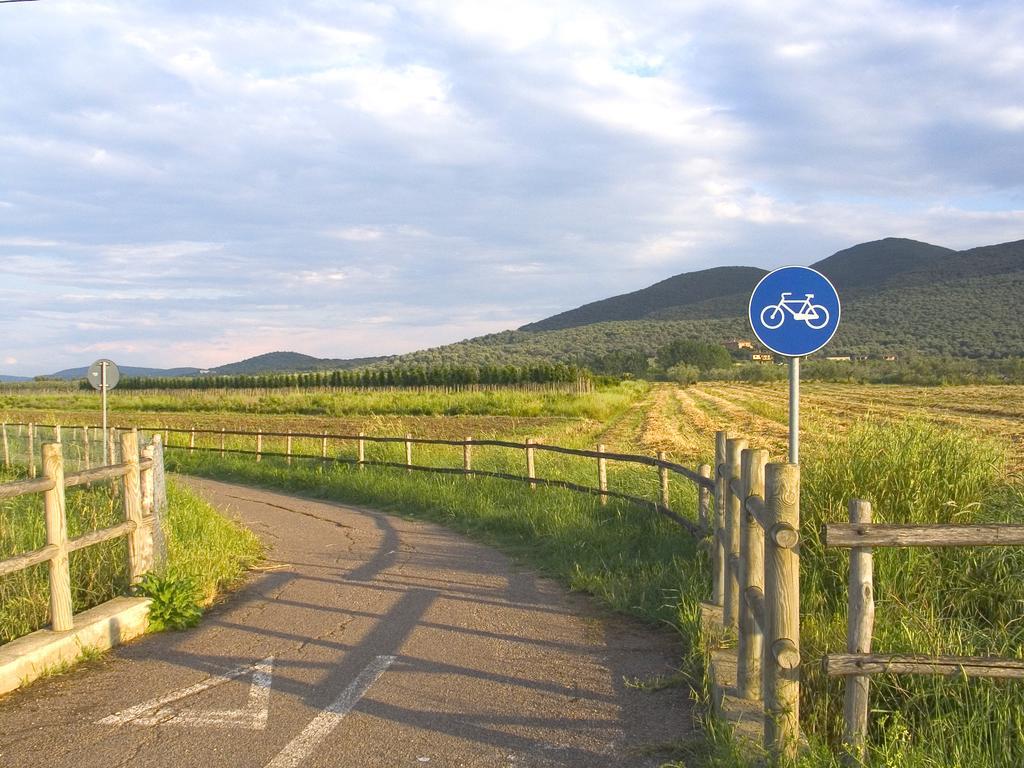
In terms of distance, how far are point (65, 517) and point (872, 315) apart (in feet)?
430

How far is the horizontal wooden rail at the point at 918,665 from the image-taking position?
379 cm

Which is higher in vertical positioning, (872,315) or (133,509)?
(872,315)

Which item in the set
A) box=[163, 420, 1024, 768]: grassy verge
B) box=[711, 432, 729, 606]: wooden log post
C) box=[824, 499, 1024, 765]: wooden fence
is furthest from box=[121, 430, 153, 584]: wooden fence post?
box=[824, 499, 1024, 765]: wooden fence

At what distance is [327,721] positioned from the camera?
16.5 ft

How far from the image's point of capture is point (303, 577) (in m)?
9.30

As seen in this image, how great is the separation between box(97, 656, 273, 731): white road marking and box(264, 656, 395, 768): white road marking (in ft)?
1.05

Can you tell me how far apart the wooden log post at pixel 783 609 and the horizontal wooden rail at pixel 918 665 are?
240 mm

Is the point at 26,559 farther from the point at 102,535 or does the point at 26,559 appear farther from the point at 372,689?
the point at 372,689

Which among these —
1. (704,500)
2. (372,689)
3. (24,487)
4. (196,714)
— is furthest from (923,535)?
(24,487)

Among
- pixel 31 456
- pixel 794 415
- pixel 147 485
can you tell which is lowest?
pixel 31 456

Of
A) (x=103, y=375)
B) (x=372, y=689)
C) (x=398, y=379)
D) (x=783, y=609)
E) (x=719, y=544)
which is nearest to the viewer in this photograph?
(x=783, y=609)

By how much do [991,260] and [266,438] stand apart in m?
132

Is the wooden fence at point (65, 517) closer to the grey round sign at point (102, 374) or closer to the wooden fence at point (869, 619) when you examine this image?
the wooden fence at point (869, 619)

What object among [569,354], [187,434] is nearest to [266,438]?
[187,434]
